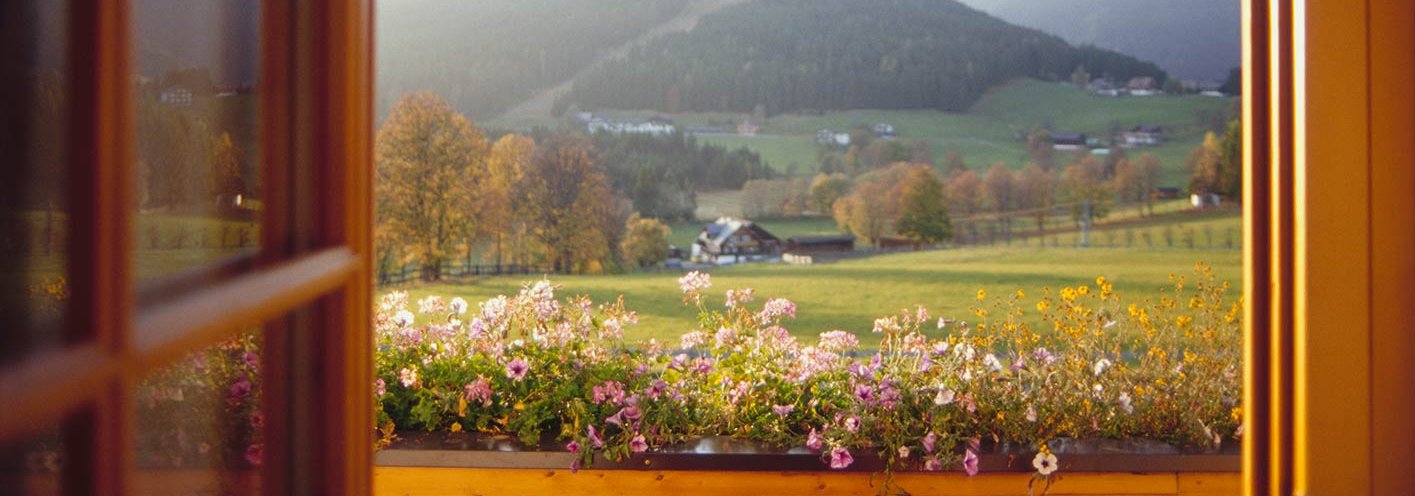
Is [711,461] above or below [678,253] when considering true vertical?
below

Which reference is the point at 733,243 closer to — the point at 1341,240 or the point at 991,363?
the point at 991,363

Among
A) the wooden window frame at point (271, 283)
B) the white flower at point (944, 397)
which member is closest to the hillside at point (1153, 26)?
the white flower at point (944, 397)

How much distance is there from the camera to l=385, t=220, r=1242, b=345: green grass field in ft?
14.2

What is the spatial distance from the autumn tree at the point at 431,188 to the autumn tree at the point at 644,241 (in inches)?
20.8

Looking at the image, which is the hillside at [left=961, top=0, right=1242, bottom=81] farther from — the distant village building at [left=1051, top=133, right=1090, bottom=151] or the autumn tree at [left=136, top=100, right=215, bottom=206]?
the autumn tree at [left=136, top=100, right=215, bottom=206]

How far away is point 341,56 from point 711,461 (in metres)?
1.91

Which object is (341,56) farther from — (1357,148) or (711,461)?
(711,461)

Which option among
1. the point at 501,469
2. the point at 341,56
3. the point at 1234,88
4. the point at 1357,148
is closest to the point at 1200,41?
the point at 1234,88

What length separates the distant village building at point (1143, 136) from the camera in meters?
4.43

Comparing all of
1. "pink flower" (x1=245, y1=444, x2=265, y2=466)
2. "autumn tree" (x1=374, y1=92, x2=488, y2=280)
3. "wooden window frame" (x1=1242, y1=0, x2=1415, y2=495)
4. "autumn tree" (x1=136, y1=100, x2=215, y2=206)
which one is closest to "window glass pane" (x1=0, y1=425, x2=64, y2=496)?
"autumn tree" (x1=136, y1=100, x2=215, y2=206)

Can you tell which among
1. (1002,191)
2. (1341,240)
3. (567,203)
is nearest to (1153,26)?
(1002,191)

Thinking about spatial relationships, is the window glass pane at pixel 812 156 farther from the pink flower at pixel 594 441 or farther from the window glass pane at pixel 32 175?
the window glass pane at pixel 32 175

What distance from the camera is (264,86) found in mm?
651

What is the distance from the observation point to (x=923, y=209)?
4.45 metres
